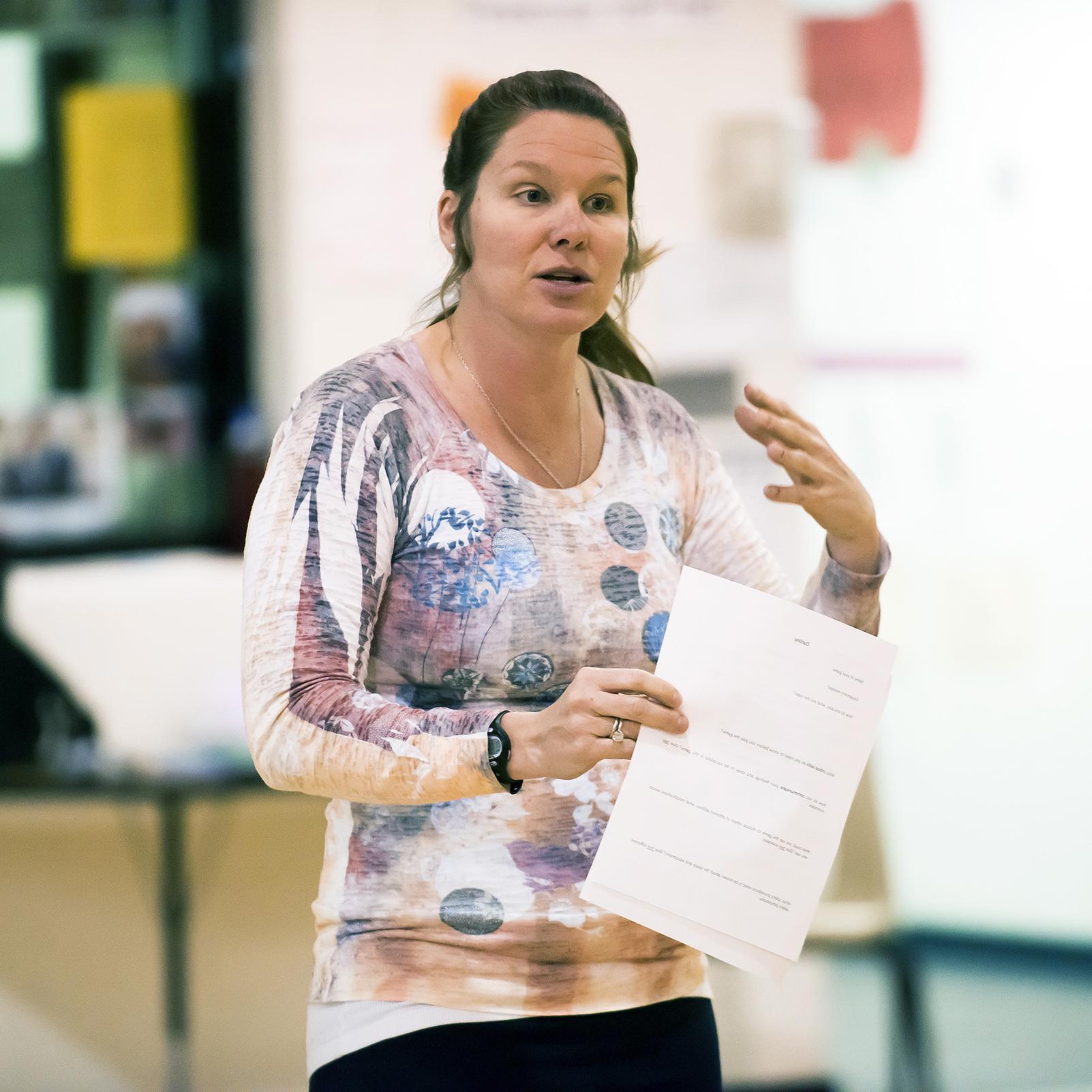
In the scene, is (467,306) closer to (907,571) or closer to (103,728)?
(103,728)

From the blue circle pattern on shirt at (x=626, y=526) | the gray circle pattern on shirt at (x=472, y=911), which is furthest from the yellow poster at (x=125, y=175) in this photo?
the gray circle pattern on shirt at (x=472, y=911)

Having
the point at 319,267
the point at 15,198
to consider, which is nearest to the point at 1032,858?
the point at 319,267

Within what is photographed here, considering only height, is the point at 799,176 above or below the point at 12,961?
above

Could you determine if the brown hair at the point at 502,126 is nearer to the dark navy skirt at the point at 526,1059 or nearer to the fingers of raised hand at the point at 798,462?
the fingers of raised hand at the point at 798,462

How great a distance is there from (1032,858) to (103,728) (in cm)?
222

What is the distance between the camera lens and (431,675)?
1.11m

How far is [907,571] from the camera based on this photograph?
3.22 metres

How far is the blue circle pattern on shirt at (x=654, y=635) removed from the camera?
1.17 meters

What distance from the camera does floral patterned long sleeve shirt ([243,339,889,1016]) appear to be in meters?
1.04

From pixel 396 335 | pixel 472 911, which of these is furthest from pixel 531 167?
pixel 396 335

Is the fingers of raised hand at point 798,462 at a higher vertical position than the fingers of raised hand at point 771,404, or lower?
lower

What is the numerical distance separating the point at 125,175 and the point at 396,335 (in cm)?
78

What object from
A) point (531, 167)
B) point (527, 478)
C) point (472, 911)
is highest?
point (531, 167)

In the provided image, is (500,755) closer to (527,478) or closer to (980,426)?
(527,478)
